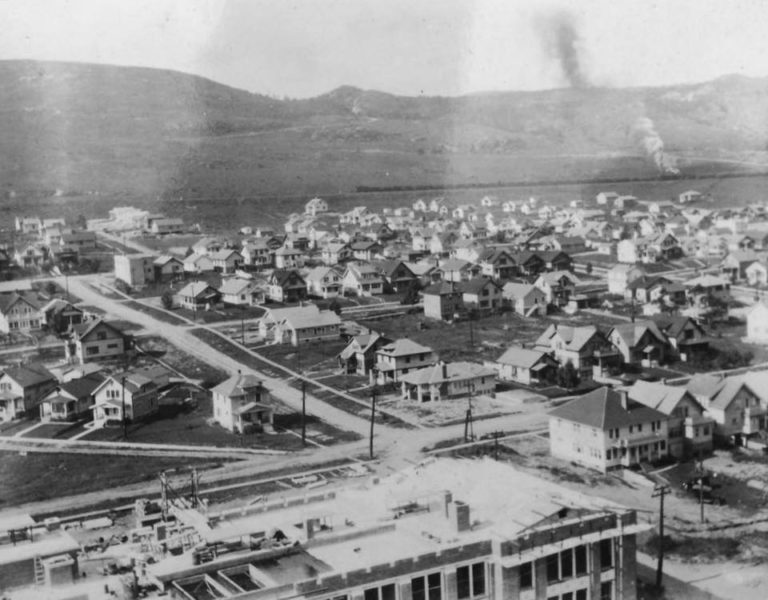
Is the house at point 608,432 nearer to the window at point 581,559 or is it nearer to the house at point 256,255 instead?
the window at point 581,559

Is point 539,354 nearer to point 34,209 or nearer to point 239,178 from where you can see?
point 34,209

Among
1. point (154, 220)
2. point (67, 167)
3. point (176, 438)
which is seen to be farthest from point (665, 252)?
point (67, 167)

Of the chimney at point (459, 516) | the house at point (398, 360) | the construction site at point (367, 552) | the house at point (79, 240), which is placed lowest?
the house at point (398, 360)

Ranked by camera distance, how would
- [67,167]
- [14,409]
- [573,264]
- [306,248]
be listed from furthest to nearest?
[67,167], [306,248], [573,264], [14,409]

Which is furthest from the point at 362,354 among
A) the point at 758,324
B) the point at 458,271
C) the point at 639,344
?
the point at 458,271

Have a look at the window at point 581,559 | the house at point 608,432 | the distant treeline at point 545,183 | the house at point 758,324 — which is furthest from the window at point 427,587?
the distant treeline at point 545,183

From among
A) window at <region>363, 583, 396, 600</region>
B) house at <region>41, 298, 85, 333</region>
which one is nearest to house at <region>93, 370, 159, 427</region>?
house at <region>41, 298, 85, 333</region>
